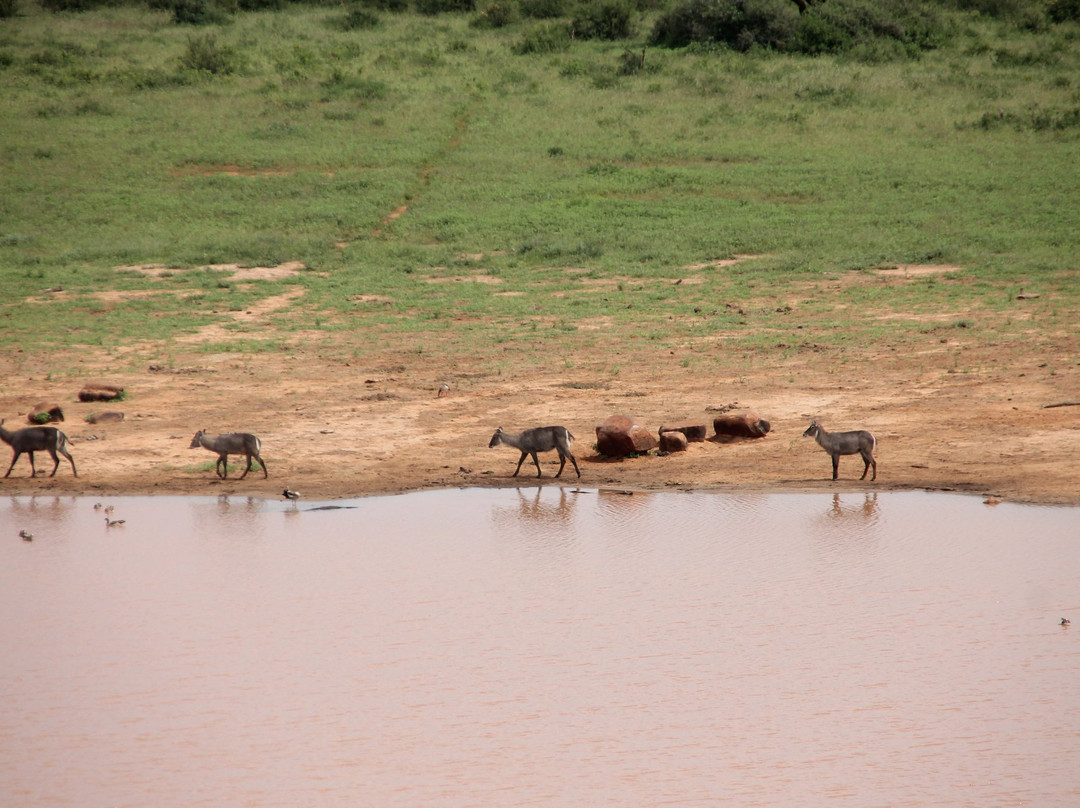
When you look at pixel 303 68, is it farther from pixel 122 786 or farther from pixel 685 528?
pixel 122 786

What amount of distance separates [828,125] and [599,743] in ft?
96.0

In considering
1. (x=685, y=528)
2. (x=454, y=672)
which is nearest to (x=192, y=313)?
(x=685, y=528)

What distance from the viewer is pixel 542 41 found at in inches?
1626

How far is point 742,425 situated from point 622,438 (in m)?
1.43

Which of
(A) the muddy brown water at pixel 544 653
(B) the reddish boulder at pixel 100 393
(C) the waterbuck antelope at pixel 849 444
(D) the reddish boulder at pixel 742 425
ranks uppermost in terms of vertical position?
(B) the reddish boulder at pixel 100 393

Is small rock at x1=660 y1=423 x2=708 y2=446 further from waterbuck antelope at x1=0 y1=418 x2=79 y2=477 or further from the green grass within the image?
waterbuck antelope at x1=0 y1=418 x2=79 y2=477

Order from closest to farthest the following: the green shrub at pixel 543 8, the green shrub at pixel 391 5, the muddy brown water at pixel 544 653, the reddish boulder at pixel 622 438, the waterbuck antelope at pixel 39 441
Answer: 1. the muddy brown water at pixel 544 653
2. the waterbuck antelope at pixel 39 441
3. the reddish boulder at pixel 622 438
4. the green shrub at pixel 543 8
5. the green shrub at pixel 391 5

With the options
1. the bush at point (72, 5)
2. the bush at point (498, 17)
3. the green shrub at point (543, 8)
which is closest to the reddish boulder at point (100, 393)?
the bush at point (498, 17)

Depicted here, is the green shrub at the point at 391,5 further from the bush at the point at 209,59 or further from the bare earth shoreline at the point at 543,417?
the bare earth shoreline at the point at 543,417

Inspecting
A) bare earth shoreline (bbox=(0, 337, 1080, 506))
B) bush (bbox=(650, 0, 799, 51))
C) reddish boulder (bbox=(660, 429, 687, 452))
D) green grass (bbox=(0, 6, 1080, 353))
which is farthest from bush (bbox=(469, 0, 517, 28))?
reddish boulder (bbox=(660, 429, 687, 452))

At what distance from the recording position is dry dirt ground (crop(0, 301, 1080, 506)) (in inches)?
458

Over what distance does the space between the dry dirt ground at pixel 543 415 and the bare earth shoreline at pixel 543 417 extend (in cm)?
3

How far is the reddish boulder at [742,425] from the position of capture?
12.6m

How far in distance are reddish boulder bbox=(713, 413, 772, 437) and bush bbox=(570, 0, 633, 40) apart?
33143mm
